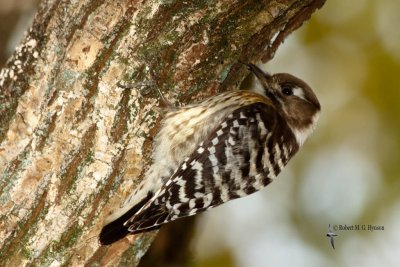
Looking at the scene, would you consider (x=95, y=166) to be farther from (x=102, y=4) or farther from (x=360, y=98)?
(x=360, y=98)

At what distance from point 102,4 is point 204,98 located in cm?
97

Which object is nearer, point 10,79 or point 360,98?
point 10,79

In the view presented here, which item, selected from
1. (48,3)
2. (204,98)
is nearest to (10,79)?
(48,3)

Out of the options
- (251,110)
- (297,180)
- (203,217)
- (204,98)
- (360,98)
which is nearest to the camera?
(204,98)

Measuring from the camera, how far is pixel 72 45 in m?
Answer: 3.59

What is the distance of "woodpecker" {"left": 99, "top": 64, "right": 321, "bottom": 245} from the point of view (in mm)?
3877

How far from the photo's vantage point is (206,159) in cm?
409

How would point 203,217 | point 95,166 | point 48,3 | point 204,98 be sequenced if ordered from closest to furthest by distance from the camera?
point 95,166 → point 48,3 → point 204,98 → point 203,217

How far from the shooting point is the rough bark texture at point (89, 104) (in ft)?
11.4

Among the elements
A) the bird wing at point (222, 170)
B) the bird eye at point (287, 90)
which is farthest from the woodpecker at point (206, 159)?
the bird eye at point (287, 90)

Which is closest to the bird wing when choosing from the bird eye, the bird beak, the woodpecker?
the woodpecker

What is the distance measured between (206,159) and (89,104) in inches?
37.5

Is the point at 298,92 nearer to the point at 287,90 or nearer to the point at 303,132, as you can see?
the point at 287,90

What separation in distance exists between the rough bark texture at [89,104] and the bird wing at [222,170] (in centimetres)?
29
